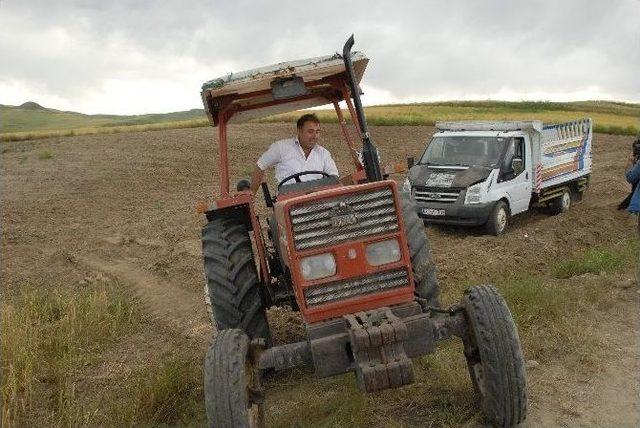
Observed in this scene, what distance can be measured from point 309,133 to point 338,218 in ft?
6.17

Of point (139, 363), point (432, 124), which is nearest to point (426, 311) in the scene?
point (139, 363)

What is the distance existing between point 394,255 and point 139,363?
2915 mm

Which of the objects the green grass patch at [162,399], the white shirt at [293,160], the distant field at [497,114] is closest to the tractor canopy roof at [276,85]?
the white shirt at [293,160]

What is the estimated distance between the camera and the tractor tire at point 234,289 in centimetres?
476

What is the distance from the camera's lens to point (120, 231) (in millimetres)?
11586

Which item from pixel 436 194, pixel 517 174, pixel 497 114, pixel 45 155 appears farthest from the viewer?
pixel 497 114

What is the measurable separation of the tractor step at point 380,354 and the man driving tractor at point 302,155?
2274mm

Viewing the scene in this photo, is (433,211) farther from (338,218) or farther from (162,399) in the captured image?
(338,218)

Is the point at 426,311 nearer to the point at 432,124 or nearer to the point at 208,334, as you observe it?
the point at 208,334

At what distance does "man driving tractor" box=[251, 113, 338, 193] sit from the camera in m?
5.68

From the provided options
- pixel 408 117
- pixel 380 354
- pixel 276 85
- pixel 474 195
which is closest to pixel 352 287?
pixel 380 354

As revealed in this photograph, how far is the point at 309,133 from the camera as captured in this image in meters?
5.68

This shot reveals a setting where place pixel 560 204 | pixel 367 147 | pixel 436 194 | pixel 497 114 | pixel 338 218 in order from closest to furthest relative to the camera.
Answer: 1. pixel 338 218
2. pixel 367 147
3. pixel 436 194
4. pixel 560 204
5. pixel 497 114

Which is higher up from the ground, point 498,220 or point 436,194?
point 436,194
